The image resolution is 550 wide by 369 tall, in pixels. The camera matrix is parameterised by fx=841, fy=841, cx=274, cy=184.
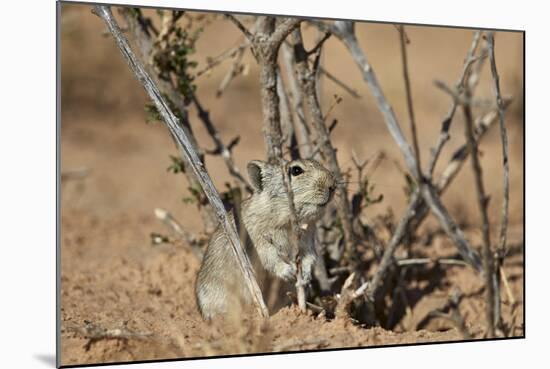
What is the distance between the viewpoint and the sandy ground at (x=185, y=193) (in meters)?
4.07

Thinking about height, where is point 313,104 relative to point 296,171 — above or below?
above

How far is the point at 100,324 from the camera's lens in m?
4.18

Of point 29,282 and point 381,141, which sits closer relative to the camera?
point 29,282

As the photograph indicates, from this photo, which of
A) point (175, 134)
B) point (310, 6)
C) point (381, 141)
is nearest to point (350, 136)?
point (381, 141)

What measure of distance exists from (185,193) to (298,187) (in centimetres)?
377

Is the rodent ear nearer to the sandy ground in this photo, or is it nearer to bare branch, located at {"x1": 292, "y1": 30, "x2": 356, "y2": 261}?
bare branch, located at {"x1": 292, "y1": 30, "x2": 356, "y2": 261}

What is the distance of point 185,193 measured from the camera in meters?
7.71

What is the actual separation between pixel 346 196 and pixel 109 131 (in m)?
5.19

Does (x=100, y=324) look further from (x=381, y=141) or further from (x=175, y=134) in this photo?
(x=381, y=141)

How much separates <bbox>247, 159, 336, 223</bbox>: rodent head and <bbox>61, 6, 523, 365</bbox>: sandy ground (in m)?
0.49

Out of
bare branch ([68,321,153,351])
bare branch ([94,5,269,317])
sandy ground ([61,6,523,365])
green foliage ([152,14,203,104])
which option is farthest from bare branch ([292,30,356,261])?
bare branch ([68,321,153,351])

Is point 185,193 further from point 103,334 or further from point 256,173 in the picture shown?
point 103,334

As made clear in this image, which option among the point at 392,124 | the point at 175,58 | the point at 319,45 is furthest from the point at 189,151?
the point at 392,124
